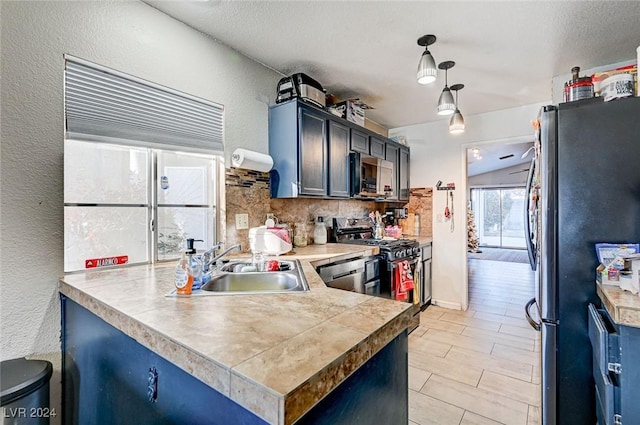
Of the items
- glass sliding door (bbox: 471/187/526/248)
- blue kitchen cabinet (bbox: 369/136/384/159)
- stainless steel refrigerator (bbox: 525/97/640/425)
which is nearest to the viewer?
stainless steel refrigerator (bbox: 525/97/640/425)

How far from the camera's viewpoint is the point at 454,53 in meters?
2.38

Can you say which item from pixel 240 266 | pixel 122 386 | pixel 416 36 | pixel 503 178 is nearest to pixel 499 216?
pixel 503 178

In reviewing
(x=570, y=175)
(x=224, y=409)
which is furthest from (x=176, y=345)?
(x=570, y=175)

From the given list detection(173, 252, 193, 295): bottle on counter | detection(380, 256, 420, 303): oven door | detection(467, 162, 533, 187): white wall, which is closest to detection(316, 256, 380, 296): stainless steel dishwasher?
detection(380, 256, 420, 303): oven door

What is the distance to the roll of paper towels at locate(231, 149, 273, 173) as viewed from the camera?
87.0 inches

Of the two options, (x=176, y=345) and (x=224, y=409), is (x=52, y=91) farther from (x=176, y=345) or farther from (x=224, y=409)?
(x=224, y=409)

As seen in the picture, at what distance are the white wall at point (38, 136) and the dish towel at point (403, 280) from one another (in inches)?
101

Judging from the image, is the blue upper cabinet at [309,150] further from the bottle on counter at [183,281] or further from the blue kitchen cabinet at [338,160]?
the bottle on counter at [183,281]

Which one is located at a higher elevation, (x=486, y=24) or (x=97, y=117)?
(x=486, y=24)

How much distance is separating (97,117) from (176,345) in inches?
59.2

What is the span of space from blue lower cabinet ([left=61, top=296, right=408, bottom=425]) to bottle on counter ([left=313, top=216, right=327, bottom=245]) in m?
2.05

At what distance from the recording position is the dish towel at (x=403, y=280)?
297 cm

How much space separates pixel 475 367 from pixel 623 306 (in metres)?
1.66

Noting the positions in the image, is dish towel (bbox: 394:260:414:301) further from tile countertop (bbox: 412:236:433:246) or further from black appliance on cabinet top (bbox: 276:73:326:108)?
black appliance on cabinet top (bbox: 276:73:326:108)
